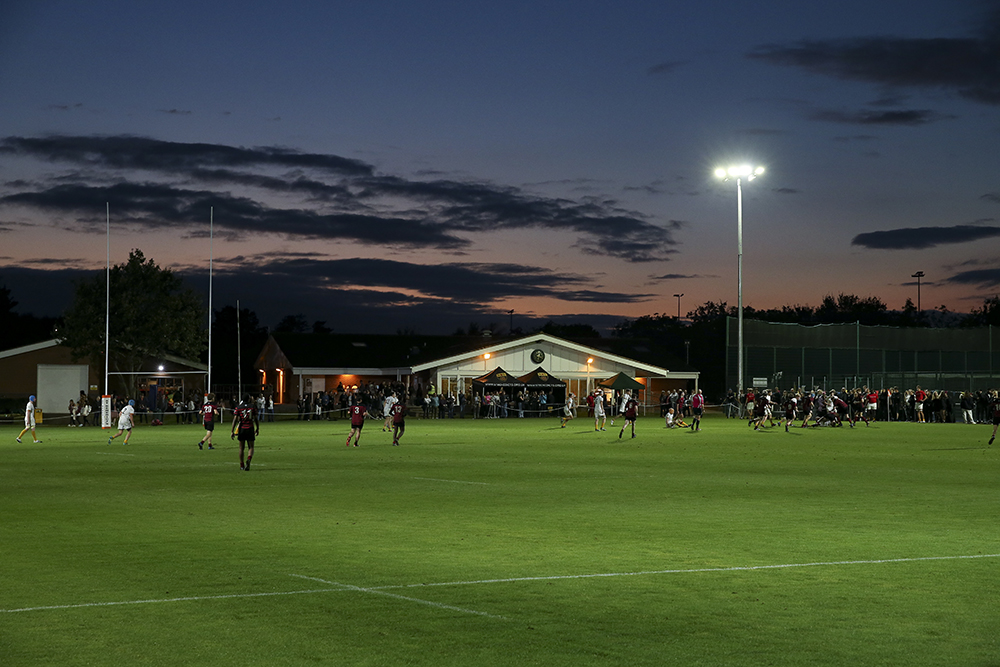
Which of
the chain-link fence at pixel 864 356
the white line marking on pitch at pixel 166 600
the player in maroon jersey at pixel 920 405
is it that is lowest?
the white line marking on pitch at pixel 166 600

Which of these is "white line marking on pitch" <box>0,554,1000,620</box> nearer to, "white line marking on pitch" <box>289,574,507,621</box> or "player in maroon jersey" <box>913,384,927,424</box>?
"white line marking on pitch" <box>289,574,507,621</box>

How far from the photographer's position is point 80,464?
27.2 metres

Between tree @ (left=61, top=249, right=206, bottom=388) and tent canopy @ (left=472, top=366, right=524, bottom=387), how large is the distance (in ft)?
58.1

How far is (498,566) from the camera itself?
11.7m

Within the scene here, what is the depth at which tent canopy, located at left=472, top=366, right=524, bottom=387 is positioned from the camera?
6944 centimetres

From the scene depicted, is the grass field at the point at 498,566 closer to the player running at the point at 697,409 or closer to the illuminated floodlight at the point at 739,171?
the player running at the point at 697,409

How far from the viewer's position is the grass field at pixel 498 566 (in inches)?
326

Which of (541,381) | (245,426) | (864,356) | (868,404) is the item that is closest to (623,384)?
(541,381)

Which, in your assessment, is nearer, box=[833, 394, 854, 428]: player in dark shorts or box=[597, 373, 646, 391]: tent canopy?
box=[833, 394, 854, 428]: player in dark shorts

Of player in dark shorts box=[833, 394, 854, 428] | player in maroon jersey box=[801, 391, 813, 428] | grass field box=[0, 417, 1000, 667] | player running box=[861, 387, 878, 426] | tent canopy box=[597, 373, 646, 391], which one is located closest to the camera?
grass field box=[0, 417, 1000, 667]

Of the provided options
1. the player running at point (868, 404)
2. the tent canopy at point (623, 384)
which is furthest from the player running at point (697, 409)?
the tent canopy at point (623, 384)

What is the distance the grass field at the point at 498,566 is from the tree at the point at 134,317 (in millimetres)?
43446

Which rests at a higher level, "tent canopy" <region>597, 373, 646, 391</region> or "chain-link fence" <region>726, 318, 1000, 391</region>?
"chain-link fence" <region>726, 318, 1000, 391</region>

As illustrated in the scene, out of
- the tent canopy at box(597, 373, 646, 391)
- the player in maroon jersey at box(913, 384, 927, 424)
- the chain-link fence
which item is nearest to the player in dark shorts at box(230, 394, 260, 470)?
the player in maroon jersey at box(913, 384, 927, 424)
